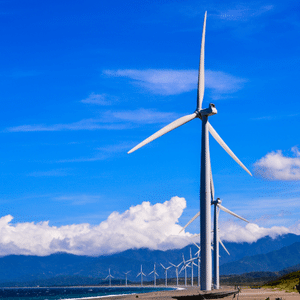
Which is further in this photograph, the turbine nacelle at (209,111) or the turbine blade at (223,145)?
the turbine blade at (223,145)

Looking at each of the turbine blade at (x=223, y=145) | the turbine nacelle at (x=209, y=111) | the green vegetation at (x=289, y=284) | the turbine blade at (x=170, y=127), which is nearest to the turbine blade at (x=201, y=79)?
the turbine blade at (x=170, y=127)

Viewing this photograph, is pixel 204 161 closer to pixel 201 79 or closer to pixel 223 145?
pixel 223 145

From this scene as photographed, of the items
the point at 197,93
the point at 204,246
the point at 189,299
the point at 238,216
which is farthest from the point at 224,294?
the point at 238,216

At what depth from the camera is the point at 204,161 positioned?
1866 inches

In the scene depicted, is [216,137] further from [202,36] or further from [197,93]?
[202,36]

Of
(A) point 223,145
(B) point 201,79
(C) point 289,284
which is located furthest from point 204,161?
(C) point 289,284

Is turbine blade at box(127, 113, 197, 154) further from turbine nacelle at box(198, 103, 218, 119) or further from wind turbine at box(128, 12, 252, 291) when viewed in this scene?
turbine nacelle at box(198, 103, 218, 119)

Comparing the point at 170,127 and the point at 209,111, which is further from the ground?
the point at 209,111

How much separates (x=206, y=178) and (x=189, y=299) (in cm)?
1399

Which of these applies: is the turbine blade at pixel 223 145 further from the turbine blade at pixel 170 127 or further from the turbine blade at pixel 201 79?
the turbine blade at pixel 201 79

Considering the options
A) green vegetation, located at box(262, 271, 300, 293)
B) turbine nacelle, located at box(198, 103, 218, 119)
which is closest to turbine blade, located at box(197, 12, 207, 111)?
turbine nacelle, located at box(198, 103, 218, 119)

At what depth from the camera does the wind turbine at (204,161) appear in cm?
4497

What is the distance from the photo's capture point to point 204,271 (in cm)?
4497

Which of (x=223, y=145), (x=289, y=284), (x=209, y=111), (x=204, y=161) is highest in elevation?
(x=209, y=111)
